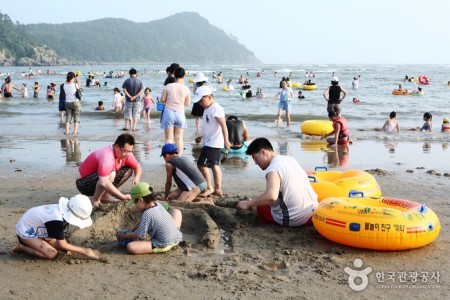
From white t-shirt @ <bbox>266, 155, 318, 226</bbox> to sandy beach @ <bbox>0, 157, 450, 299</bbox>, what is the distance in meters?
0.16

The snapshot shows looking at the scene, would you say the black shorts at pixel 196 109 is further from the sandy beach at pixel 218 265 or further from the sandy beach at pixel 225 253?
the sandy beach at pixel 218 265

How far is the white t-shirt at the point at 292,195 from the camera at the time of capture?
5633 millimetres

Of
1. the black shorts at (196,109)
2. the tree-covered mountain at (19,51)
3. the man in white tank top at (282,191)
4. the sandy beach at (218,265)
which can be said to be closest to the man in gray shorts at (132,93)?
the black shorts at (196,109)

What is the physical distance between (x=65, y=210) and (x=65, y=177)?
4495mm

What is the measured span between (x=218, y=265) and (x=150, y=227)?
829 mm

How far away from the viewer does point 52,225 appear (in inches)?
185

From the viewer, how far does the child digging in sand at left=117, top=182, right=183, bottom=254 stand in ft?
16.7

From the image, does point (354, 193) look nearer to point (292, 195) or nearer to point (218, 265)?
point (292, 195)

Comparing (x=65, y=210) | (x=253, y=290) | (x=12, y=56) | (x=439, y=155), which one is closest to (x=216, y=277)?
(x=253, y=290)

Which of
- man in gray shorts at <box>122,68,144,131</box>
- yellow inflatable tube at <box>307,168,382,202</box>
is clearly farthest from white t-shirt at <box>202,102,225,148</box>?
man in gray shorts at <box>122,68,144,131</box>

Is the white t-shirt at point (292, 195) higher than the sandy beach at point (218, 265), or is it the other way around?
the white t-shirt at point (292, 195)

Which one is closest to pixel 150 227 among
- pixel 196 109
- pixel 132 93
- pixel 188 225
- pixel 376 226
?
pixel 188 225

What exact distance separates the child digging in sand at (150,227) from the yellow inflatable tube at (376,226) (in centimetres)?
165

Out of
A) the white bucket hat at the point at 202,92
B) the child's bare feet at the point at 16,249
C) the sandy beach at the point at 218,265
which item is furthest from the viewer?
the white bucket hat at the point at 202,92
